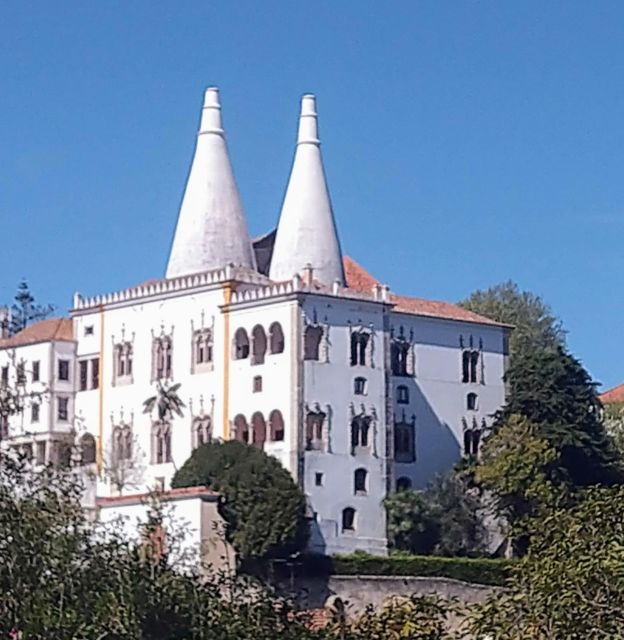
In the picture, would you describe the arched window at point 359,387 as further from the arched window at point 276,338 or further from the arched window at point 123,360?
the arched window at point 123,360

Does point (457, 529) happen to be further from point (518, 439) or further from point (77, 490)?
point (77, 490)

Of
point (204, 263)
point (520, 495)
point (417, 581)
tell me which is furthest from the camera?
point (204, 263)

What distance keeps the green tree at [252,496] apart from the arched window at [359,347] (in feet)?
17.3

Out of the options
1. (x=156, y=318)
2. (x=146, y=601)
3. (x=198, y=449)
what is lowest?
(x=146, y=601)

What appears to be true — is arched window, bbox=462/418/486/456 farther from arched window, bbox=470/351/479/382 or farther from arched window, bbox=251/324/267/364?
arched window, bbox=251/324/267/364

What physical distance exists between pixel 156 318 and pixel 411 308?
9551 mm

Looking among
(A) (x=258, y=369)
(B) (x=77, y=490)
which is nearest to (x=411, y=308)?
(A) (x=258, y=369)

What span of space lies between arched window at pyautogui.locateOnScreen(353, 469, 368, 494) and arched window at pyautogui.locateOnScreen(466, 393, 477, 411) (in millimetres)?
6870

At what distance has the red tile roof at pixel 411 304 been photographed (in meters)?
79.8

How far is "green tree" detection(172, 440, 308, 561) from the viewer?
69.0 meters

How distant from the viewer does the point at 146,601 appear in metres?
32.9

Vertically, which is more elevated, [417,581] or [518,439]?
[518,439]

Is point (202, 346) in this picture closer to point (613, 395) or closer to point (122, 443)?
point (122, 443)

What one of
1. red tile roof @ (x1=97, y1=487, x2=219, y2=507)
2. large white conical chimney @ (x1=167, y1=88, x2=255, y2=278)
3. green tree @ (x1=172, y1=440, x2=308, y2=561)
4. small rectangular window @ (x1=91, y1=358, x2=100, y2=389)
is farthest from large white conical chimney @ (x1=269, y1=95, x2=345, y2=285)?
red tile roof @ (x1=97, y1=487, x2=219, y2=507)
